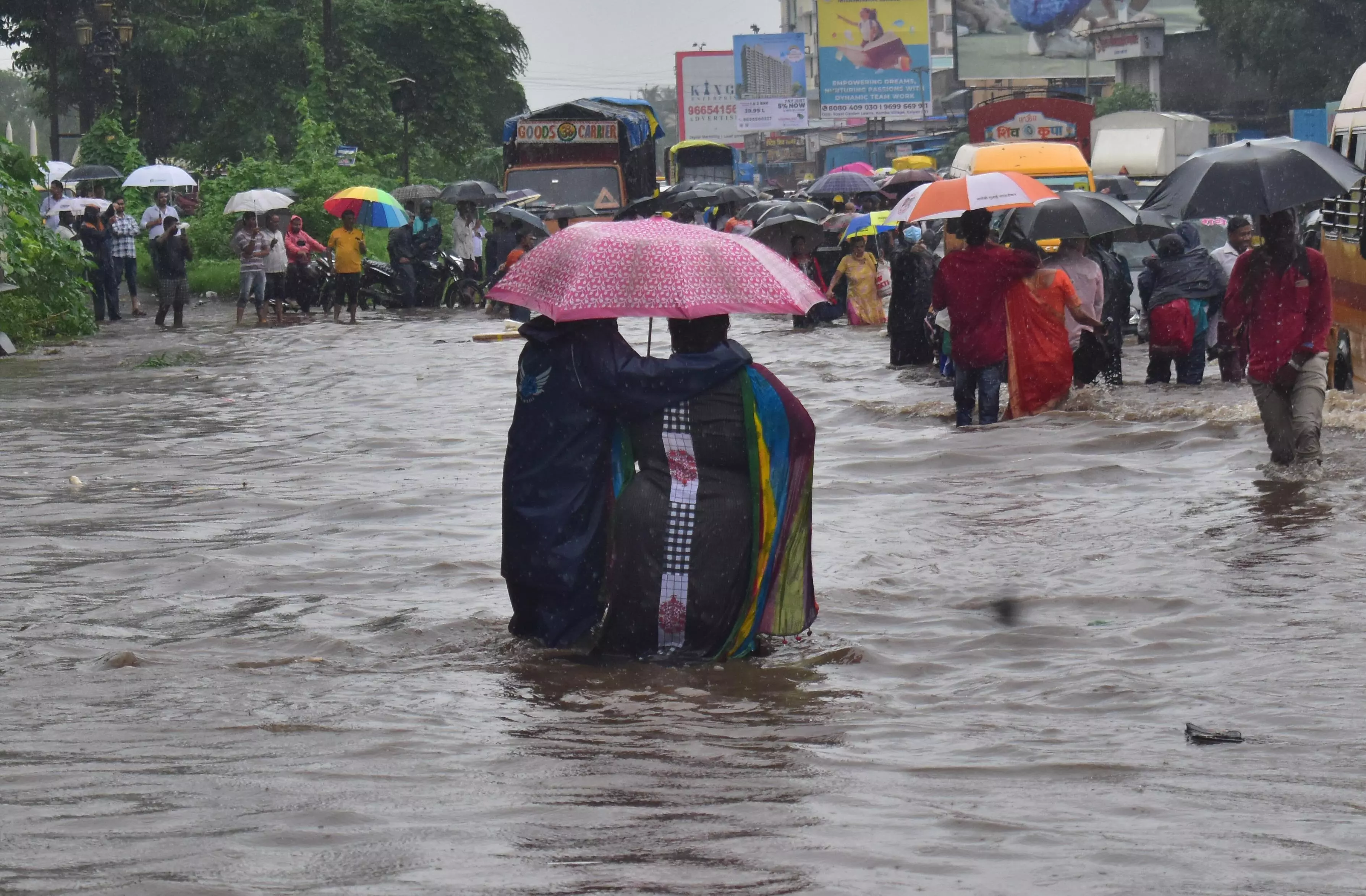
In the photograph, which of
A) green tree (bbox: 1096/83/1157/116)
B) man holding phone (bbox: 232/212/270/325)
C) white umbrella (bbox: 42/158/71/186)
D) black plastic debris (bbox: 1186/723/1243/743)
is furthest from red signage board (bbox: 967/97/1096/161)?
black plastic debris (bbox: 1186/723/1243/743)

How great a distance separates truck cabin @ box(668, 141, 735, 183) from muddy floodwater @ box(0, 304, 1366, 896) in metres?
39.0

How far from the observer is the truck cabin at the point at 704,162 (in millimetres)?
50250

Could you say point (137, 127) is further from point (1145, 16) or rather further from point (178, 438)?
point (1145, 16)

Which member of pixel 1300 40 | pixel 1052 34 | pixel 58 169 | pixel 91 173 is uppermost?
pixel 1052 34

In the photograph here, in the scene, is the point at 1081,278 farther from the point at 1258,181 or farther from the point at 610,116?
the point at 610,116

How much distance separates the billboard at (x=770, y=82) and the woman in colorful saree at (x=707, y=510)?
6955 centimetres

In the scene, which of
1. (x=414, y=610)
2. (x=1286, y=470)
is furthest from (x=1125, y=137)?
(x=414, y=610)

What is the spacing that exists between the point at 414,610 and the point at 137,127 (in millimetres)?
42381

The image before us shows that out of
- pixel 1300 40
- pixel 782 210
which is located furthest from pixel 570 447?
pixel 1300 40

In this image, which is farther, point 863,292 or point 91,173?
point 91,173

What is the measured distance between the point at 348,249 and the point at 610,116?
10344 millimetres

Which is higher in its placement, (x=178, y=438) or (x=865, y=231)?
(x=865, y=231)

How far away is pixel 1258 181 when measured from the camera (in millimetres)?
9367

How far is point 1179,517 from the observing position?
8.90m
